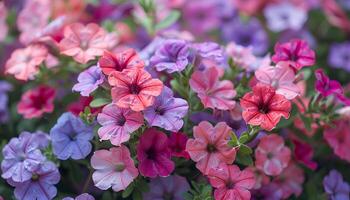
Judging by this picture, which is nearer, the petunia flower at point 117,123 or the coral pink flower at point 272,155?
the petunia flower at point 117,123

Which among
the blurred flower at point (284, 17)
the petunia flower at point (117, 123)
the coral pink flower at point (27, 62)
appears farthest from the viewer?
the blurred flower at point (284, 17)

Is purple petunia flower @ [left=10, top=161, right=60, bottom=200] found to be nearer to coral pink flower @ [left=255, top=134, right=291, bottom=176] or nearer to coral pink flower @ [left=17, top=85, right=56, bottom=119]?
coral pink flower @ [left=17, top=85, right=56, bottom=119]

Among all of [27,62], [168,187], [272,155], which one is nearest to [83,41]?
[27,62]

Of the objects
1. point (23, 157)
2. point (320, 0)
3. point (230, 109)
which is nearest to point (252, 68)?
point (230, 109)

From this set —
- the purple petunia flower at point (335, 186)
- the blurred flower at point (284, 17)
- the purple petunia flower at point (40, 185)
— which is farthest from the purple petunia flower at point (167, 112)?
the blurred flower at point (284, 17)

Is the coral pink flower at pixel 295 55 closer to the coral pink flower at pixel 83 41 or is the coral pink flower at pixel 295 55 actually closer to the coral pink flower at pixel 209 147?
the coral pink flower at pixel 209 147

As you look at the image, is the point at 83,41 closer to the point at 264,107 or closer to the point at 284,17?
the point at 264,107
